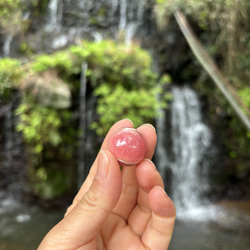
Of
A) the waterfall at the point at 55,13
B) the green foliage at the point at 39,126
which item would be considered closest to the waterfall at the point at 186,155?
the green foliage at the point at 39,126

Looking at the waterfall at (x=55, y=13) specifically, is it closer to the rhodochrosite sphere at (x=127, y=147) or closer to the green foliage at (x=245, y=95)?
the green foliage at (x=245, y=95)

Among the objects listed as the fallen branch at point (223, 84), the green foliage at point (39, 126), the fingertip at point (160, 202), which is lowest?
the green foliage at point (39, 126)

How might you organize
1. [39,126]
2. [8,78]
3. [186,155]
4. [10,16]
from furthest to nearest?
[10,16]
[186,155]
[8,78]
[39,126]

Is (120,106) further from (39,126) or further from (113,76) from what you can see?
(39,126)

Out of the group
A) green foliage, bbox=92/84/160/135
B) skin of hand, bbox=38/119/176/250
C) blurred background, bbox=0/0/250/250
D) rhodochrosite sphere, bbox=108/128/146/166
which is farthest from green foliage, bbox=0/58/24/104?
rhodochrosite sphere, bbox=108/128/146/166

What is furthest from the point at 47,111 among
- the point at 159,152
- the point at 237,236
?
the point at 237,236

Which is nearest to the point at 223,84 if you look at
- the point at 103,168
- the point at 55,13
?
the point at 103,168

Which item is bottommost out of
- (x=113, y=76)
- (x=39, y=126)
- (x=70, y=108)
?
(x=39, y=126)
